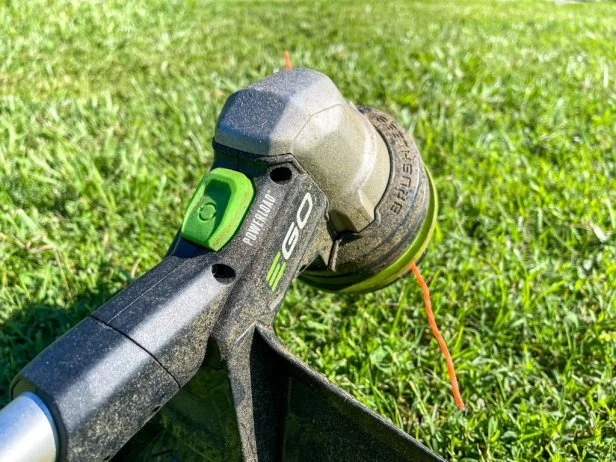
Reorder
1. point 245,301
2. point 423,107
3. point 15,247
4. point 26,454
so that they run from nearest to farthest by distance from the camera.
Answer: point 26,454 < point 245,301 < point 15,247 < point 423,107

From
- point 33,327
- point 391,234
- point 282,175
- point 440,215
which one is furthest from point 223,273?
point 440,215

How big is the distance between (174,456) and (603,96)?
3543 mm

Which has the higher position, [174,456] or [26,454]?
[26,454]

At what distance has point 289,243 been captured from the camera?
1.61m

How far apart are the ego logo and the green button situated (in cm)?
14

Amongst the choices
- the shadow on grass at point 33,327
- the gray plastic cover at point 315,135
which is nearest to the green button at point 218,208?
the gray plastic cover at point 315,135

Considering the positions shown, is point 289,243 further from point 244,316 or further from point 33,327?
point 33,327

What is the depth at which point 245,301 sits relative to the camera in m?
1.47

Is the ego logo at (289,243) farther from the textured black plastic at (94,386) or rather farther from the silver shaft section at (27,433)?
the silver shaft section at (27,433)

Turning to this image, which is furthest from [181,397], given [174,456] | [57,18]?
[57,18]

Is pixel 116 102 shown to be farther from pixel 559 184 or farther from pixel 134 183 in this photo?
pixel 559 184

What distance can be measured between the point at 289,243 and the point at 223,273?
206 mm

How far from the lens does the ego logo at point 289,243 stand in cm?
156

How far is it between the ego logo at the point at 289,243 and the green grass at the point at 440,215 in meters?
0.74
